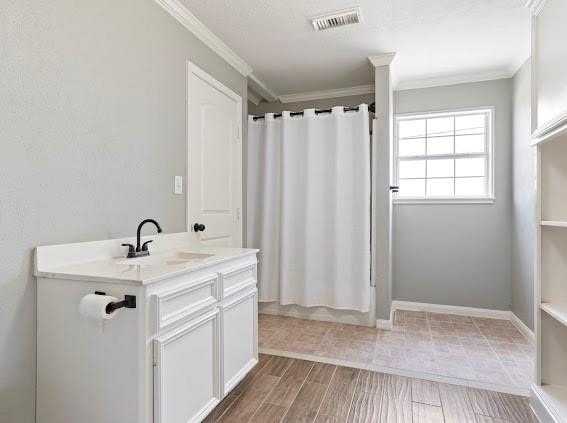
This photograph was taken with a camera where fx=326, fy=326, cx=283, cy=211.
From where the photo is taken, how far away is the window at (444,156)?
3561mm

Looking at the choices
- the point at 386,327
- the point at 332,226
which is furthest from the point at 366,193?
the point at 386,327

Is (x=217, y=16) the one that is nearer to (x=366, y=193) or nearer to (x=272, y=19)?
(x=272, y=19)

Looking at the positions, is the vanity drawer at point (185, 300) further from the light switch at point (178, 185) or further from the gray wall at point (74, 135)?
the light switch at point (178, 185)

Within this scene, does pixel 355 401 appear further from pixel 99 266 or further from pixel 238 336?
pixel 99 266

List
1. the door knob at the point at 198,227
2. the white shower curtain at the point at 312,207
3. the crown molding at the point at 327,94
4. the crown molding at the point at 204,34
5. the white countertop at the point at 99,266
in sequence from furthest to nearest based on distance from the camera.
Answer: the crown molding at the point at 327,94, the white shower curtain at the point at 312,207, the door knob at the point at 198,227, the crown molding at the point at 204,34, the white countertop at the point at 99,266

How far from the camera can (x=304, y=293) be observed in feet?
11.0

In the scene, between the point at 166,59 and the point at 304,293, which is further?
the point at 304,293

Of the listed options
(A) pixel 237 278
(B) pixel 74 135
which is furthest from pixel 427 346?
(B) pixel 74 135

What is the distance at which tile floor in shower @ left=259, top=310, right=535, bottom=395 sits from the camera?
2275 mm

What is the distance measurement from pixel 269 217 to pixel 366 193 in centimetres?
105

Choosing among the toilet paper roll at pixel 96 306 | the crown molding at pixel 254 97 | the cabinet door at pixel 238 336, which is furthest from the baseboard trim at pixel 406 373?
the crown molding at pixel 254 97

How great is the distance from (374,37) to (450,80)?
134cm

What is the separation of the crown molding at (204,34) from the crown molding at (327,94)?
0.90 metres

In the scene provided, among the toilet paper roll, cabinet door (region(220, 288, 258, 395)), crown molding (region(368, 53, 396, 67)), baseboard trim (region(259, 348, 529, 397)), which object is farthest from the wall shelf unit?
the toilet paper roll
